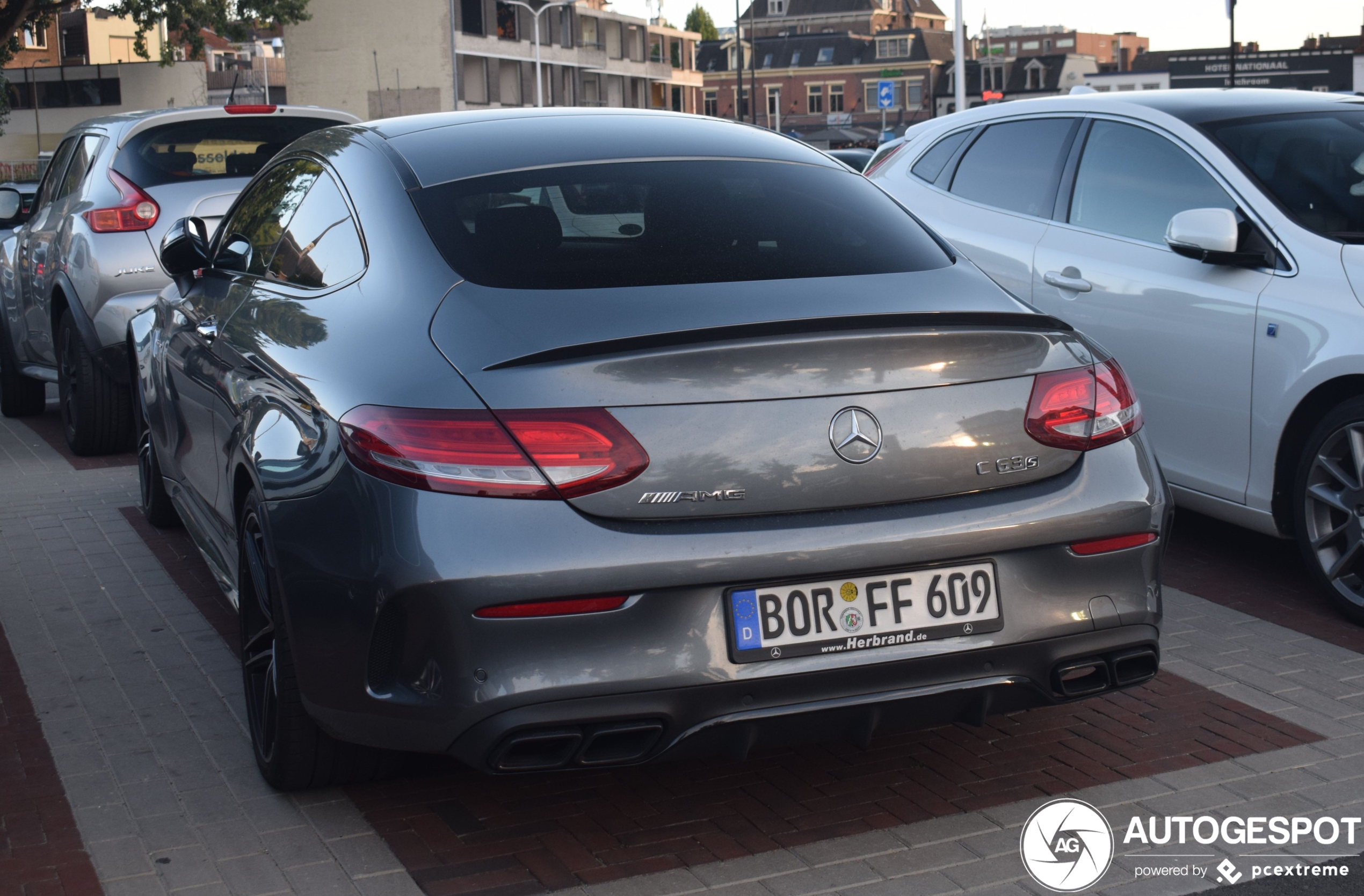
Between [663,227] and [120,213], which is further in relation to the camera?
[120,213]

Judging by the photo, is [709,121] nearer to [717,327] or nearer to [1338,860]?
[717,327]

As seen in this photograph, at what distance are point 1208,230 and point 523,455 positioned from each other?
3.21 metres

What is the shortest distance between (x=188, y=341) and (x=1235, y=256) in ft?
11.6

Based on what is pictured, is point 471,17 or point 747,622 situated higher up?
point 471,17

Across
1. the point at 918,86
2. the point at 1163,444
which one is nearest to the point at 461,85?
the point at 918,86

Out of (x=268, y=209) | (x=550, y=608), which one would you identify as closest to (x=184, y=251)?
(x=268, y=209)

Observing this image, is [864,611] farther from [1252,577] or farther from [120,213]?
[120,213]

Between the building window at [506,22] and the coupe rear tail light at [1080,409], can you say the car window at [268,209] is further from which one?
the building window at [506,22]

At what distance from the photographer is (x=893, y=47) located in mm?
128875

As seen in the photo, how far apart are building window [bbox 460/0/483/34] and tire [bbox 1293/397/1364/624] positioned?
76.3 meters

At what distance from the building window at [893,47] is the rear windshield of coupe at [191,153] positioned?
12554 centimetres

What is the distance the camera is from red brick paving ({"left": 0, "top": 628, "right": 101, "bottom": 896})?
128 inches

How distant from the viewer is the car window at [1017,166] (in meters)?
6.42

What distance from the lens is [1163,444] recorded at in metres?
5.61
